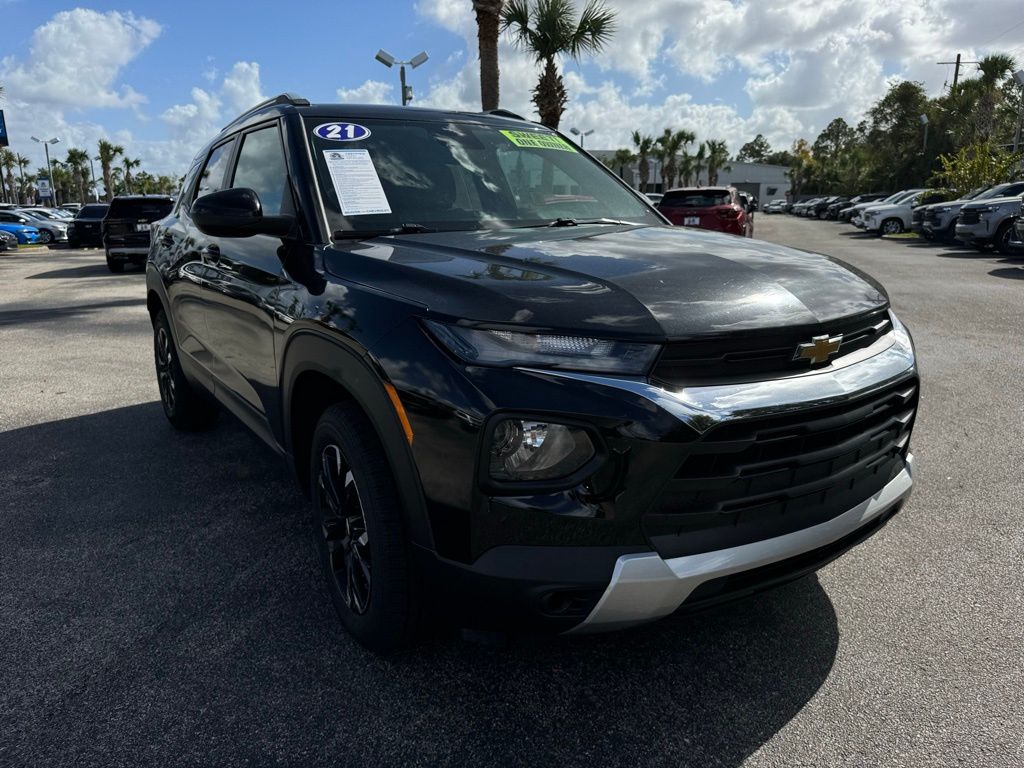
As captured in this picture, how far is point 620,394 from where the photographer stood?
177 cm

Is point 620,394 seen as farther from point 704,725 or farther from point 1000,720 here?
point 1000,720

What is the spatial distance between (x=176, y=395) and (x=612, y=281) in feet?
11.9

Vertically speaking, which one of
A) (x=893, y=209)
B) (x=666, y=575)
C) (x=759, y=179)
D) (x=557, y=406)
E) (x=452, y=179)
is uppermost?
(x=759, y=179)

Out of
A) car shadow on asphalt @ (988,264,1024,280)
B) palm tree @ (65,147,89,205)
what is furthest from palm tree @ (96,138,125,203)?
car shadow on asphalt @ (988,264,1024,280)

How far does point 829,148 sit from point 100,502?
118 meters

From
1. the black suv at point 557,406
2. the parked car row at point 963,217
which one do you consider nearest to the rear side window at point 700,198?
the parked car row at point 963,217

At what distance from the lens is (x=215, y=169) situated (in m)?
4.08

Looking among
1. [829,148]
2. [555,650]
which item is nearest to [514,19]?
[555,650]

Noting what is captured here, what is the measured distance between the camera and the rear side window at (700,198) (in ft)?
49.1

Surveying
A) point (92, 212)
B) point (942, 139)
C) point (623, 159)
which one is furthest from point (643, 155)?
point (92, 212)

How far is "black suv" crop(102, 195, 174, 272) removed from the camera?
643 inches

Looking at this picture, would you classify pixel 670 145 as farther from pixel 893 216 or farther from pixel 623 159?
pixel 893 216

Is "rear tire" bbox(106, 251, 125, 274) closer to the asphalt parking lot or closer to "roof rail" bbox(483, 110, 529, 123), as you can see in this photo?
the asphalt parking lot

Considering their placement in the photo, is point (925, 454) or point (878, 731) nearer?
point (878, 731)
